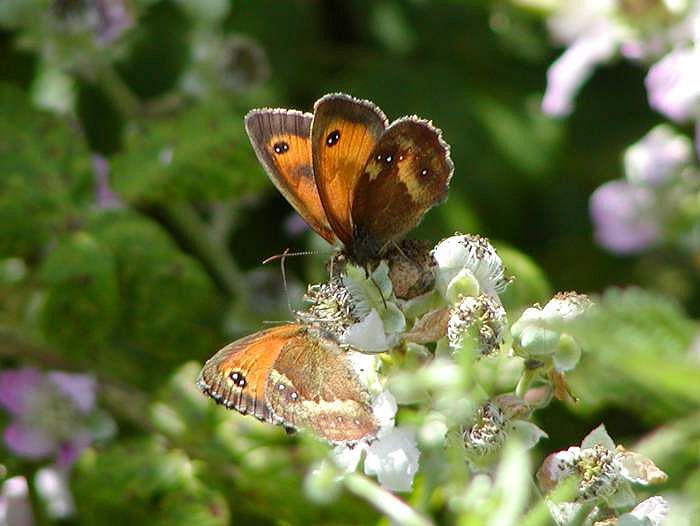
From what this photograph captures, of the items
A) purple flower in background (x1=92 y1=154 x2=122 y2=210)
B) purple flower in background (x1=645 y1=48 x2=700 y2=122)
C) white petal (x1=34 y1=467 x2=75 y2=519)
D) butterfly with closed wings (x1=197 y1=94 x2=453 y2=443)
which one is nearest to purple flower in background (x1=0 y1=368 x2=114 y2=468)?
white petal (x1=34 y1=467 x2=75 y2=519)

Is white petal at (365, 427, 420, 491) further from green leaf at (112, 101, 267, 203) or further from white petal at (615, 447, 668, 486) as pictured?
green leaf at (112, 101, 267, 203)

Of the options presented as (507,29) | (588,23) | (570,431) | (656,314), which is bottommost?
(570,431)

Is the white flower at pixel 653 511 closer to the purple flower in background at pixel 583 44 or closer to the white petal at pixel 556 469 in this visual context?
the white petal at pixel 556 469

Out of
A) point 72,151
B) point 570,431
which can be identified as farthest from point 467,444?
point 72,151

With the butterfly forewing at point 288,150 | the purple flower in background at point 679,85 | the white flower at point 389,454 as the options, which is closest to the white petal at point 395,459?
the white flower at point 389,454

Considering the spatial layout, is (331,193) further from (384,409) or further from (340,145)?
(384,409)

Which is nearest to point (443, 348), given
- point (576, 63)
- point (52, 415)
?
point (52, 415)

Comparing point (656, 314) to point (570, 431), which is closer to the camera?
point (656, 314)

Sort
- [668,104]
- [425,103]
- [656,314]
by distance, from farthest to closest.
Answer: [425,103] < [668,104] < [656,314]

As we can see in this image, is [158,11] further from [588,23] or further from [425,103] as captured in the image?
[588,23]
